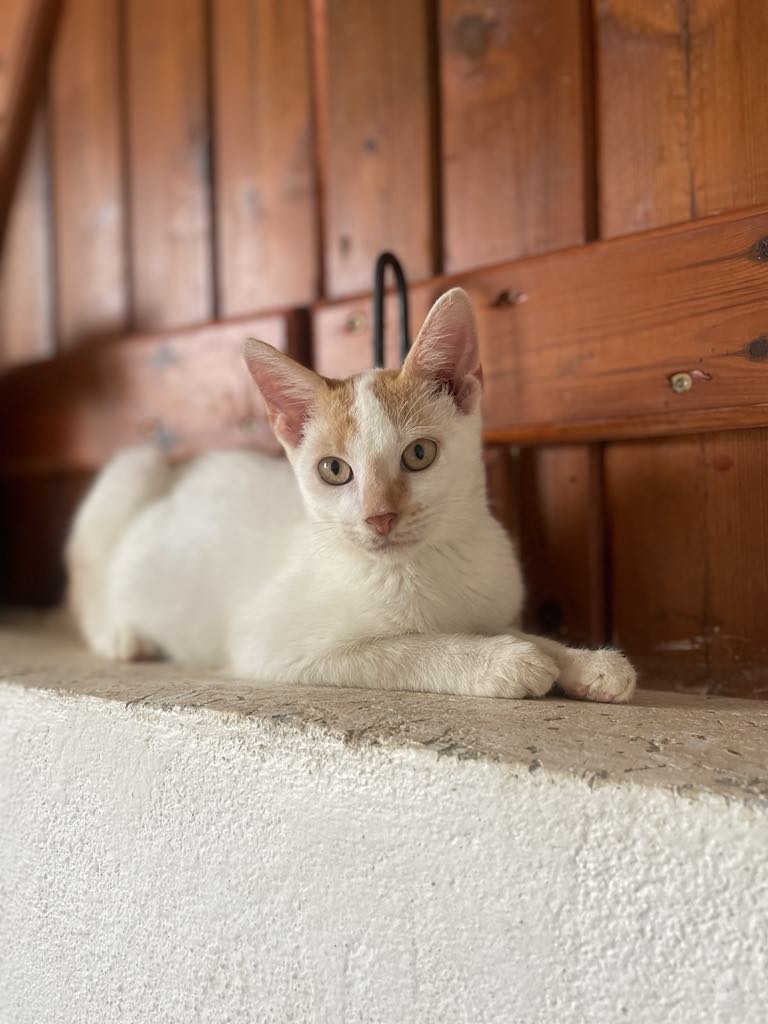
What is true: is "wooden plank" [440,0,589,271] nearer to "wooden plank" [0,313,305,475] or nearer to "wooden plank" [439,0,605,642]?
"wooden plank" [439,0,605,642]

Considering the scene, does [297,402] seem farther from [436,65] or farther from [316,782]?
[436,65]

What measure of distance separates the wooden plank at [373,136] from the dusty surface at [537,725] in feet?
2.85

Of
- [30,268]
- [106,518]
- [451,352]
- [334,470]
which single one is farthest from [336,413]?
[30,268]

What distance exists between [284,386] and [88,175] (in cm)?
125

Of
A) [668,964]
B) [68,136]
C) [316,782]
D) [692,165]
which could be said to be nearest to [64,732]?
[316,782]

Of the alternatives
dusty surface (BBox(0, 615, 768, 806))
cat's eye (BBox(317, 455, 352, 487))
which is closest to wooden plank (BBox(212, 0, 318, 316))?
cat's eye (BBox(317, 455, 352, 487))

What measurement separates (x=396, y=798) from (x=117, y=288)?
1.64 metres

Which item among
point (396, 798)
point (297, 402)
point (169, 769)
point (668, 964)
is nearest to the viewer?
point (668, 964)

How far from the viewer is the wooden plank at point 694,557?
1.22 meters

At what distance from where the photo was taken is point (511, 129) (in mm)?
1415

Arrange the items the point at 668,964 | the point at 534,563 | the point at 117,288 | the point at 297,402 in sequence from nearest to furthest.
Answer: the point at 668,964
the point at 297,402
the point at 534,563
the point at 117,288

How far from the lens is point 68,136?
2117 mm

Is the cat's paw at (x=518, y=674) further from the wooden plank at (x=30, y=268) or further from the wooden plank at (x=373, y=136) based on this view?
the wooden plank at (x=30, y=268)

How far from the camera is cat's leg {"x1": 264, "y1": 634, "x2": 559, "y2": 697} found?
993 mm
